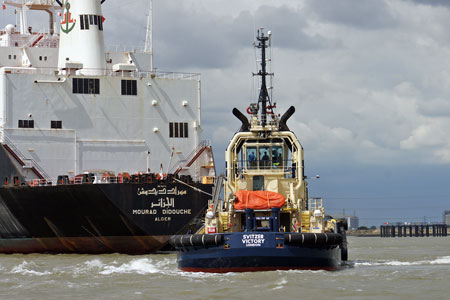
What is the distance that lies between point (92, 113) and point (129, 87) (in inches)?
82.4

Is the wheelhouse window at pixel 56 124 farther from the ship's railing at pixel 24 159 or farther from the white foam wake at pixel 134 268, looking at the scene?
the white foam wake at pixel 134 268

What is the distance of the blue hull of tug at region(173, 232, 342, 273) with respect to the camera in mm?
26984

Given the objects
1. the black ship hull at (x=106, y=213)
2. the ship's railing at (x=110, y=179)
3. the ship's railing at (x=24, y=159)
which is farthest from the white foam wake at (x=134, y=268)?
the ship's railing at (x=24, y=159)

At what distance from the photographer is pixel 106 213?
39.2 metres

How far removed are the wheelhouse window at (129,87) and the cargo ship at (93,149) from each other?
0.05 metres

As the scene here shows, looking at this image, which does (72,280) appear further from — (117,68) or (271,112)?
(117,68)

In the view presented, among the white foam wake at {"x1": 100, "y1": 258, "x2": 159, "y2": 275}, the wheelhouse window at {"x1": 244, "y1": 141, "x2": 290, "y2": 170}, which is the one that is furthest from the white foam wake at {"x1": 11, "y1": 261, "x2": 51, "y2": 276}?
the wheelhouse window at {"x1": 244, "y1": 141, "x2": 290, "y2": 170}

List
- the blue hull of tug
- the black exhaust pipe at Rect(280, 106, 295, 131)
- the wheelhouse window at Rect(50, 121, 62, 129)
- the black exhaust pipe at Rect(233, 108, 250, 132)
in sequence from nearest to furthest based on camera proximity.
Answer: the blue hull of tug < the black exhaust pipe at Rect(280, 106, 295, 131) < the black exhaust pipe at Rect(233, 108, 250, 132) < the wheelhouse window at Rect(50, 121, 62, 129)

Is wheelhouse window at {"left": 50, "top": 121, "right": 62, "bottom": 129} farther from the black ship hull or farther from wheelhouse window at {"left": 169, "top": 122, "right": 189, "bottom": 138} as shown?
wheelhouse window at {"left": 169, "top": 122, "right": 189, "bottom": 138}

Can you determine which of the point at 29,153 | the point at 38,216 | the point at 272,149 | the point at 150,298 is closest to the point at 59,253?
the point at 38,216

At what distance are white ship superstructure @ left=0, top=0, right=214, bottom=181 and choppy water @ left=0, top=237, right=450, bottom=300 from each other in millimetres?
10148

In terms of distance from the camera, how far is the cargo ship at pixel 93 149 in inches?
1558

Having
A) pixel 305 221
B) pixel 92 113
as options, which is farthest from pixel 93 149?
pixel 305 221

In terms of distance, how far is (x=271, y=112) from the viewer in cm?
3331
